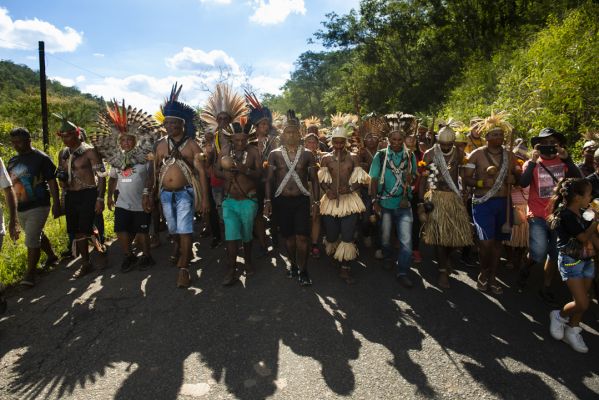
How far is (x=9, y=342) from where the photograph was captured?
3836 mm

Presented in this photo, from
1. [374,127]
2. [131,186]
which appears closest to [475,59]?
[374,127]

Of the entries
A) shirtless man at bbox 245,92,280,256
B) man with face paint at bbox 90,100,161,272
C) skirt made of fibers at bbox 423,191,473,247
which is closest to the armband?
man with face paint at bbox 90,100,161,272

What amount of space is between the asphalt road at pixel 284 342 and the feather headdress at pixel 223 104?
2613 millimetres

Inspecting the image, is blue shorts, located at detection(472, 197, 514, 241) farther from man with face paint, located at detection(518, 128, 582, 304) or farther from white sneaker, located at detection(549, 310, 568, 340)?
white sneaker, located at detection(549, 310, 568, 340)

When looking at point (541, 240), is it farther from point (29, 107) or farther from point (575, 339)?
point (29, 107)

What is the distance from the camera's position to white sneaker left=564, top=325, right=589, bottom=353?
356cm

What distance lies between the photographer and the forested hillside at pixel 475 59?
7527 millimetres

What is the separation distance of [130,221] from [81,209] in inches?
27.7

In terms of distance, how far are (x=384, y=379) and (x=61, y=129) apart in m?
5.18

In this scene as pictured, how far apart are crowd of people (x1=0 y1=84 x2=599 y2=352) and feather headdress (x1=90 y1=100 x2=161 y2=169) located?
16mm

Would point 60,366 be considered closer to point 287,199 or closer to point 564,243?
point 287,199

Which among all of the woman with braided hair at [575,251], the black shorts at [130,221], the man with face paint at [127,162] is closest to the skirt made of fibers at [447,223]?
the woman with braided hair at [575,251]

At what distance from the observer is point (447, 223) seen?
507 cm

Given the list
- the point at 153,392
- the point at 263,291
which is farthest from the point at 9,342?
the point at 263,291
